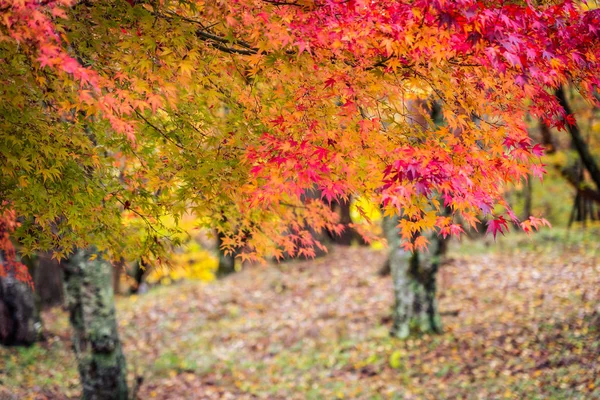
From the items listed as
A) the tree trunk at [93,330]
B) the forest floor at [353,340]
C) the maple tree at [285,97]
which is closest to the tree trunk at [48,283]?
the forest floor at [353,340]

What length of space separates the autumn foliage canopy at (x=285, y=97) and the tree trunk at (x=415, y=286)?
539 cm

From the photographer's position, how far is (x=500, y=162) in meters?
4.11

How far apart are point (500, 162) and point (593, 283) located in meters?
7.43

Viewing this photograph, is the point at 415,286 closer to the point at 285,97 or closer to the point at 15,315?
the point at 285,97

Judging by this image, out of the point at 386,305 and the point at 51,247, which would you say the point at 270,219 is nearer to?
the point at 51,247

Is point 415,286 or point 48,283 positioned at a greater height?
point 48,283

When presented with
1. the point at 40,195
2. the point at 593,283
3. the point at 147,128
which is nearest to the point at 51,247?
the point at 40,195

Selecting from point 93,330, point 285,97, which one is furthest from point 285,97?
point 93,330

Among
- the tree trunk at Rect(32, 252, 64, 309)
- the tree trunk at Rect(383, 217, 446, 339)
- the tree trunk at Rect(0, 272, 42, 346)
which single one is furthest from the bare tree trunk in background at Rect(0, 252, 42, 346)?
the tree trunk at Rect(383, 217, 446, 339)

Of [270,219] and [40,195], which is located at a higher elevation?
[40,195]

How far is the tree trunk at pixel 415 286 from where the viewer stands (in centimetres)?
967

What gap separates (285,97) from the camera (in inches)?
169

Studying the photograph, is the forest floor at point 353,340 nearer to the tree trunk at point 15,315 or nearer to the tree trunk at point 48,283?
the tree trunk at point 15,315

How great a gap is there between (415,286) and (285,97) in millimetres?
6413
